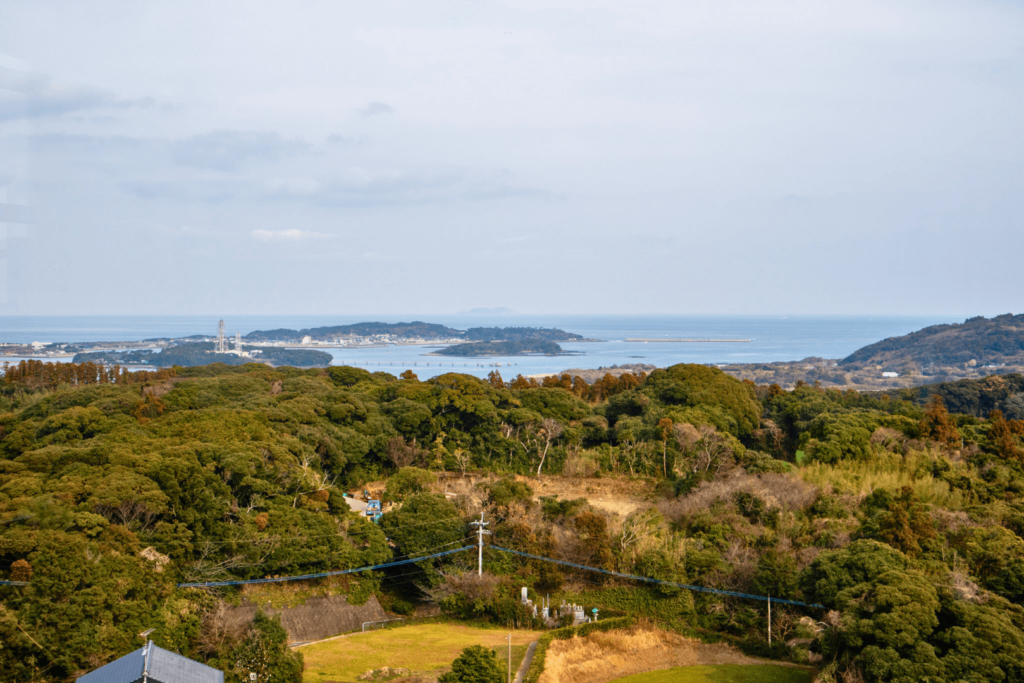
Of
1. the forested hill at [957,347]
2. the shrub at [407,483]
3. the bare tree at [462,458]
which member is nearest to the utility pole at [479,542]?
the shrub at [407,483]

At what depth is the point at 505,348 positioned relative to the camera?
93.6 m

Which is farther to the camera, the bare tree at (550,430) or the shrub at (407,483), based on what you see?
the bare tree at (550,430)

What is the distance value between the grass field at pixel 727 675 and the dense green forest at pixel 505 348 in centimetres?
7707

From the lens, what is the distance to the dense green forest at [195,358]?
74375mm

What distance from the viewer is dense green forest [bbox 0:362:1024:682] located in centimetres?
1149

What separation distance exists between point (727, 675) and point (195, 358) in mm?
73621

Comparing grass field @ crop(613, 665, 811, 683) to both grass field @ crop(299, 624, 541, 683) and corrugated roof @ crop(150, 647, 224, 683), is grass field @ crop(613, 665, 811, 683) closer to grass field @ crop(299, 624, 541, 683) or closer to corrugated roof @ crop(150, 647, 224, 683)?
grass field @ crop(299, 624, 541, 683)

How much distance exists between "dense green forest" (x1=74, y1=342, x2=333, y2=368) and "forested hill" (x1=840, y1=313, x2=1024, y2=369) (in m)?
54.5

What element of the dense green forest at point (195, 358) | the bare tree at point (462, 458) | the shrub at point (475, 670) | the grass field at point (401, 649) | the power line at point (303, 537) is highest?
the dense green forest at point (195, 358)

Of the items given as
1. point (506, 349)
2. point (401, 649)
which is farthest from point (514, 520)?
point (506, 349)

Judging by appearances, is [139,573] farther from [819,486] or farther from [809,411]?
[809,411]

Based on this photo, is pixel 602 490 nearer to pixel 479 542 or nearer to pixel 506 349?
pixel 479 542

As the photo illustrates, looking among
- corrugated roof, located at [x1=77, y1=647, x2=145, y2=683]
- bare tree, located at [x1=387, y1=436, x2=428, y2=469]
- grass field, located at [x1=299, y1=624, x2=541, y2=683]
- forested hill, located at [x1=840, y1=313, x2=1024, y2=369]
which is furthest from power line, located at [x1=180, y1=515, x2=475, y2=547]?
forested hill, located at [x1=840, y1=313, x2=1024, y2=369]

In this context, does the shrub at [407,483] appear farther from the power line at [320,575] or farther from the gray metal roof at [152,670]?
the gray metal roof at [152,670]
